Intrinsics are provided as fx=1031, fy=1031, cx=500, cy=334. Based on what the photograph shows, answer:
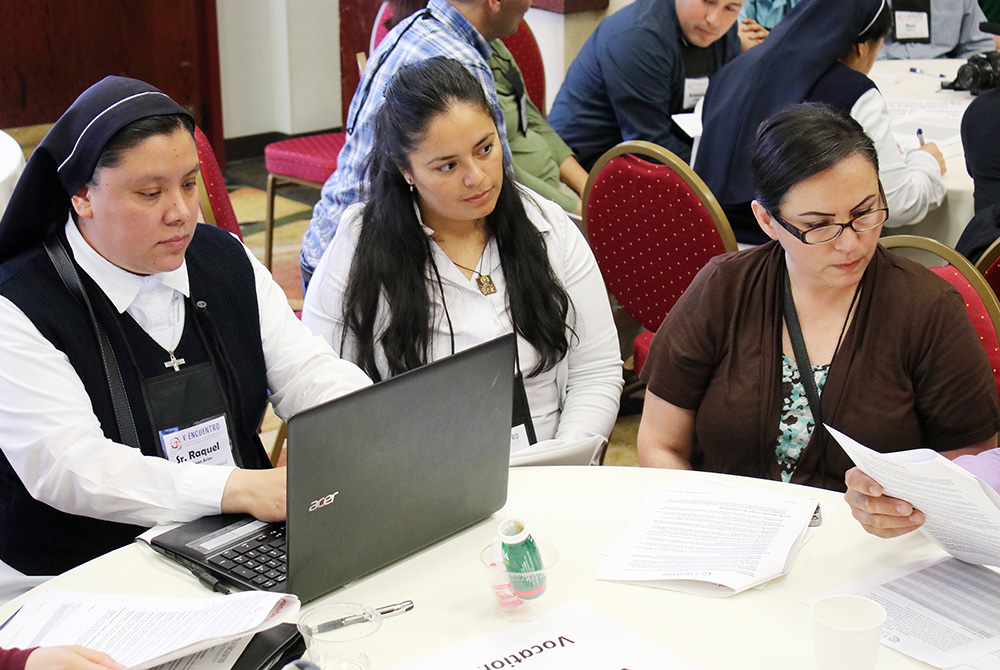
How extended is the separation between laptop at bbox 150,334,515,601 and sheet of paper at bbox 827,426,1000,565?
0.46 meters

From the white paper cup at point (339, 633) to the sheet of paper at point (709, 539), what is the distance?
34 centimetres

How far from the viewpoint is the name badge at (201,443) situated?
1.81 m

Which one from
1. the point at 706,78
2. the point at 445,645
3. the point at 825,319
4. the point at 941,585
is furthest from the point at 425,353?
the point at 706,78

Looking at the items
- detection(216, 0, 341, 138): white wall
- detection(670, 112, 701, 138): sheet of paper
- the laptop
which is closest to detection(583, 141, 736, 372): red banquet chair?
detection(670, 112, 701, 138): sheet of paper

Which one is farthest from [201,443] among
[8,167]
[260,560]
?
[8,167]

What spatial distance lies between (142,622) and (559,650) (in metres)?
0.50

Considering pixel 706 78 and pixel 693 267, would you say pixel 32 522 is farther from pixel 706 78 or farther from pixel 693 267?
pixel 706 78

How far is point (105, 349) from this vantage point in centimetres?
175

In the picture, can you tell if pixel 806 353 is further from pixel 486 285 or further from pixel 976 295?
pixel 486 285

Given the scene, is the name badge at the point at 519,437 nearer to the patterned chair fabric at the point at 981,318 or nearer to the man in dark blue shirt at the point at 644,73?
the patterned chair fabric at the point at 981,318

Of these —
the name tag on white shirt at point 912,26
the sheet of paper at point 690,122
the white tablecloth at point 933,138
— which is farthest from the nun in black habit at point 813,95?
the name tag on white shirt at point 912,26

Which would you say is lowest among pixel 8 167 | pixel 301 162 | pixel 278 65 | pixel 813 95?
pixel 301 162

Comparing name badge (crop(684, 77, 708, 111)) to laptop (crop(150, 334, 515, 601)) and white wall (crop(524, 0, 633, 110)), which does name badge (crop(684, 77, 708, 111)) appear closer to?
white wall (crop(524, 0, 633, 110))

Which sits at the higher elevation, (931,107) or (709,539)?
(931,107)
